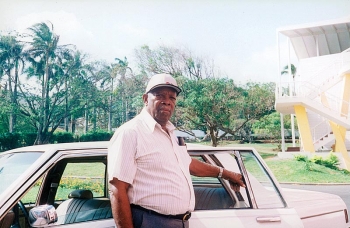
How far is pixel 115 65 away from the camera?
19.3m

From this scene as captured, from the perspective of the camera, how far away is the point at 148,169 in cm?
175

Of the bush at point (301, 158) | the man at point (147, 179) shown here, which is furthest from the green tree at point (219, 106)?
the man at point (147, 179)

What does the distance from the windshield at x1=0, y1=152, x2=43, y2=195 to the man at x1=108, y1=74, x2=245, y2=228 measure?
578mm

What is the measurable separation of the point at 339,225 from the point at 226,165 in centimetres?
106

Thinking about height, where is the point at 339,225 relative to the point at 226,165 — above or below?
below

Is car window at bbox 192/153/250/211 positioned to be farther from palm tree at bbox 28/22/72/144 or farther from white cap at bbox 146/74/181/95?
palm tree at bbox 28/22/72/144

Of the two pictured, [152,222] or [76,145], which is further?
[76,145]

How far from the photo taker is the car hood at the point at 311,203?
257 cm

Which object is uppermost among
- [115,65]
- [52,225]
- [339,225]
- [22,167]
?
[115,65]

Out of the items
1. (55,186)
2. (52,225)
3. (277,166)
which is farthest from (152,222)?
(277,166)

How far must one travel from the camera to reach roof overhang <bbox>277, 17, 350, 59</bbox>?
14141 mm

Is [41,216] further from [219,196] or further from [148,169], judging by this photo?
[219,196]

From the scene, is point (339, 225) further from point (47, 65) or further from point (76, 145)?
point (47, 65)

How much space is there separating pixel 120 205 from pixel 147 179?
7.3 inches
